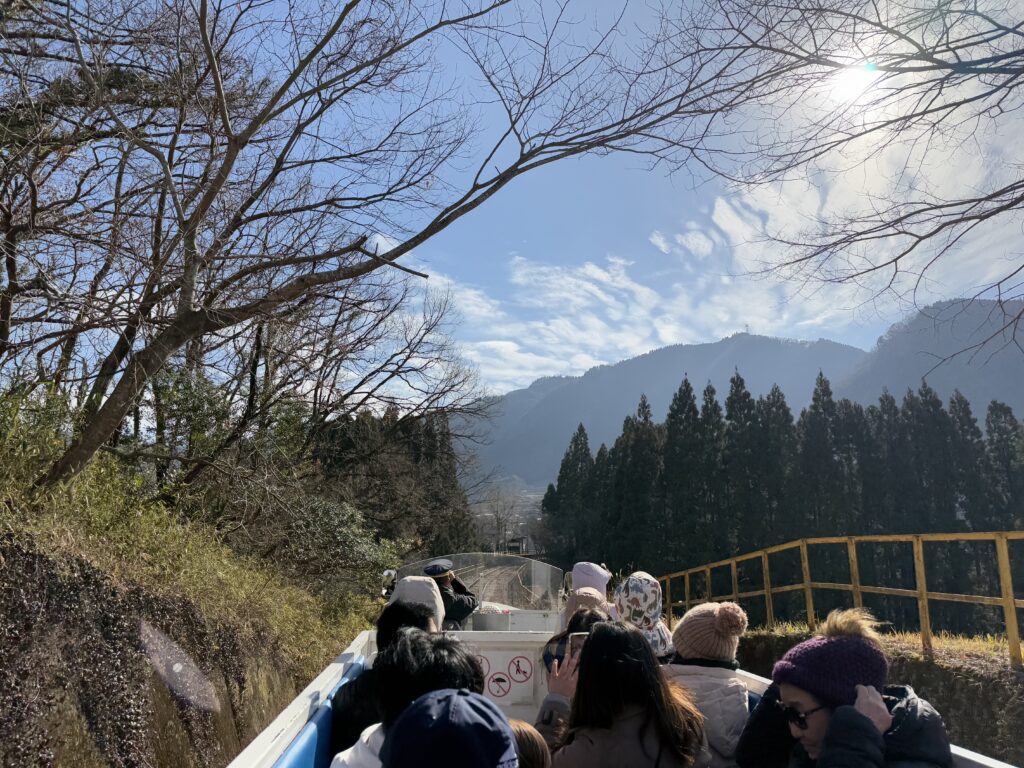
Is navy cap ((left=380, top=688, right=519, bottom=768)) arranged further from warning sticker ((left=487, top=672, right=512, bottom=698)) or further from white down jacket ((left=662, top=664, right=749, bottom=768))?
warning sticker ((left=487, top=672, right=512, bottom=698))

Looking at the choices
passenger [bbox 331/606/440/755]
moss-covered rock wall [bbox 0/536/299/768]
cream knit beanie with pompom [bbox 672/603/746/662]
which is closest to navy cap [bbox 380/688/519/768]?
passenger [bbox 331/606/440/755]

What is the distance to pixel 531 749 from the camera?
2.29 m

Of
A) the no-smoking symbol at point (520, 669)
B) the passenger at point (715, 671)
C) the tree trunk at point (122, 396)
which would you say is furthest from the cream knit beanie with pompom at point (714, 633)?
the tree trunk at point (122, 396)

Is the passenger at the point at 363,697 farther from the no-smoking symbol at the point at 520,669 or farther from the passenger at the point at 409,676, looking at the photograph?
the no-smoking symbol at the point at 520,669

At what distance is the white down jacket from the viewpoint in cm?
301

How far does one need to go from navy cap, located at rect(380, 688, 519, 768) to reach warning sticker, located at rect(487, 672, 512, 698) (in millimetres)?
3704

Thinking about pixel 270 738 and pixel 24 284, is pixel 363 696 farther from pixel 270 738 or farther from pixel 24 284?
pixel 24 284

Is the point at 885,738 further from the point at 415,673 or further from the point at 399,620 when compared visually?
the point at 399,620

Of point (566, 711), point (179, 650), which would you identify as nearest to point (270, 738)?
point (566, 711)

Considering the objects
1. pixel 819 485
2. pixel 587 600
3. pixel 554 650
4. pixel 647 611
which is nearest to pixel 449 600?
pixel 587 600

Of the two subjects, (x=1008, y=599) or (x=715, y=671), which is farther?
(x=1008, y=599)

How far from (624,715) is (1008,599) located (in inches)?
218

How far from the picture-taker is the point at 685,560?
45312mm

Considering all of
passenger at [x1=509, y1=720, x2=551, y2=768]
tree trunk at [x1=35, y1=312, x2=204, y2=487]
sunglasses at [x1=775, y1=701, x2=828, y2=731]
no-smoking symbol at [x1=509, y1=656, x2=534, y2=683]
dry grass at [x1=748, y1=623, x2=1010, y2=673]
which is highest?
tree trunk at [x1=35, y1=312, x2=204, y2=487]
